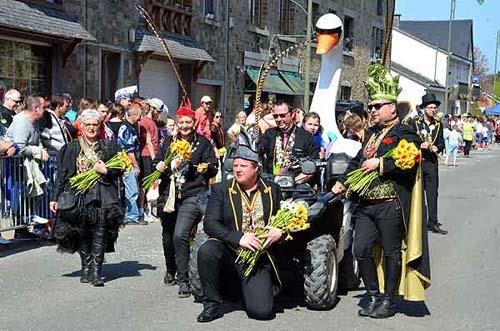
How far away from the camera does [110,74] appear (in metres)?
17.8

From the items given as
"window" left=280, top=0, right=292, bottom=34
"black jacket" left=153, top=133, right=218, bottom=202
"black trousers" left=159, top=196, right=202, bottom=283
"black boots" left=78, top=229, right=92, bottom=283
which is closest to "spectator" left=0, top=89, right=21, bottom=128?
"black boots" left=78, top=229, right=92, bottom=283

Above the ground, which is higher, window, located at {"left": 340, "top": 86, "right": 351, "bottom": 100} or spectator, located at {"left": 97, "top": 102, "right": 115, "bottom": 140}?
window, located at {"left": 340, "top": 86, "right": 351, "bottom": 100}

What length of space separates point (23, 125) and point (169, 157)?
307cm

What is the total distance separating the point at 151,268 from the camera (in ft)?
27.8

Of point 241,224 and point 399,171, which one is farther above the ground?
point 399,171

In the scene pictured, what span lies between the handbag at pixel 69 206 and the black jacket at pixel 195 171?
83 centimetres

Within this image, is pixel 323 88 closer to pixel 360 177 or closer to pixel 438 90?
pixel 360 177

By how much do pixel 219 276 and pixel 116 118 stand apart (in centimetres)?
579

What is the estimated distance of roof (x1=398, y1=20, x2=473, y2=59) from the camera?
7631cm

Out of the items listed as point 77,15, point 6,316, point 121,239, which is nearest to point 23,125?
point 121,239

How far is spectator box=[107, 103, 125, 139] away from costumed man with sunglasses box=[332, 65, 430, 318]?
5.54 m

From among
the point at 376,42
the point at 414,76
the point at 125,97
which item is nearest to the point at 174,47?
the point at 125,97

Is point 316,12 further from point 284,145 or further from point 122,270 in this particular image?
point 122,270

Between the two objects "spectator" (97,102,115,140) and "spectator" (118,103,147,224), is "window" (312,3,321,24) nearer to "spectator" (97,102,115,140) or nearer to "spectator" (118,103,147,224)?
"spectator" (118,103,147,224)
